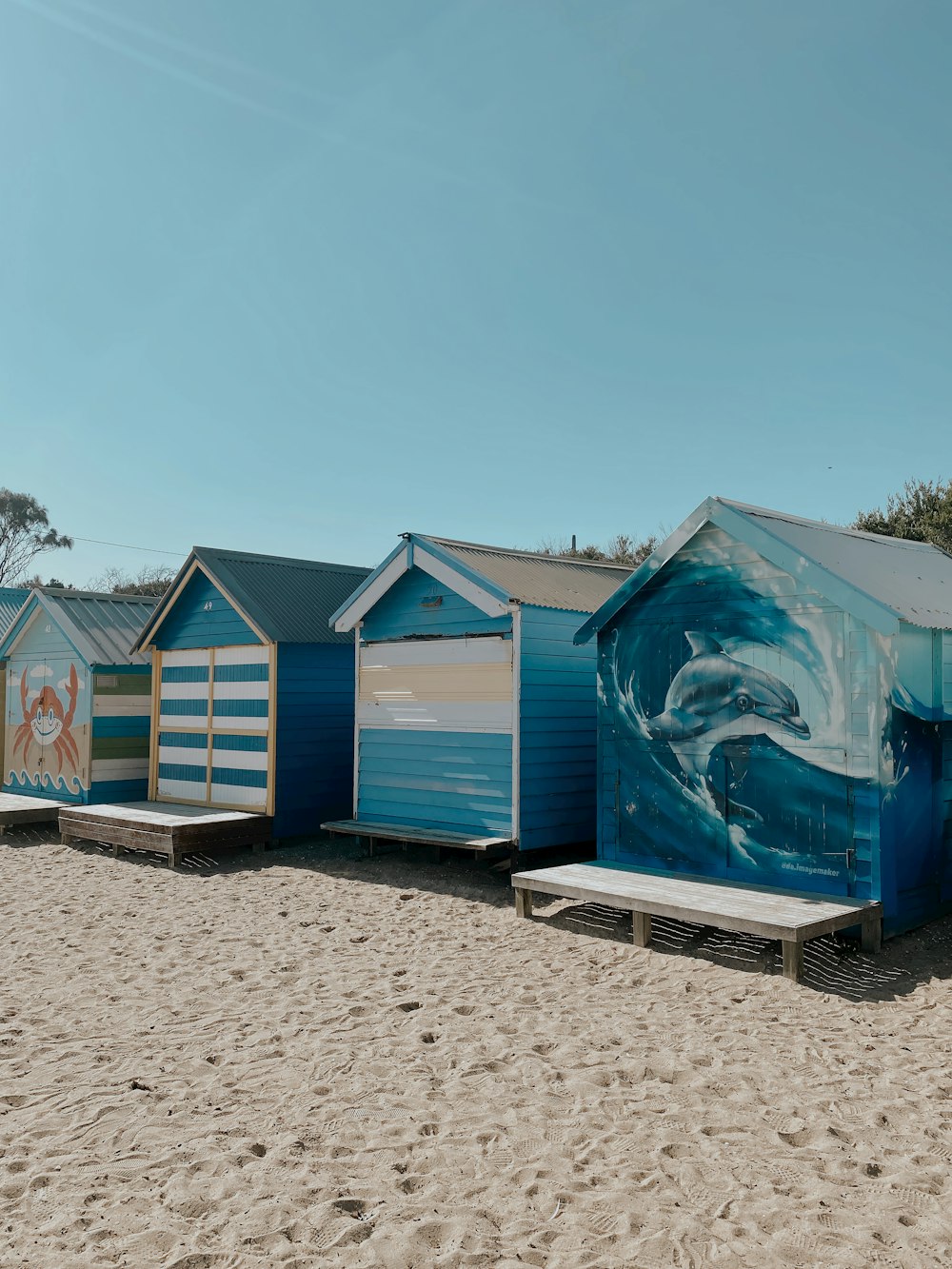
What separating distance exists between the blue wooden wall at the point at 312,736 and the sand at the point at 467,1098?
→ 4.13 metres


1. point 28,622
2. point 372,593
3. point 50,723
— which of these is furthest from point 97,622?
point 372,593

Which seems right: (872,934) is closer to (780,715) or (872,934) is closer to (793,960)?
(793,960)

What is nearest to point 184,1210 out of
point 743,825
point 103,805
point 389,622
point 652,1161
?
point 652,1161

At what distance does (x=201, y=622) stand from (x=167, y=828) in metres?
3.26

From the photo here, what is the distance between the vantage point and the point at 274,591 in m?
13.2

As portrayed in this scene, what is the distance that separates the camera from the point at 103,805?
13.6 metres

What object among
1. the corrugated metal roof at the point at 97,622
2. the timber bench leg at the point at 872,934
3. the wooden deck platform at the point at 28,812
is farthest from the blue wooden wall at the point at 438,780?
the wooden deck platform at the point at 28,812

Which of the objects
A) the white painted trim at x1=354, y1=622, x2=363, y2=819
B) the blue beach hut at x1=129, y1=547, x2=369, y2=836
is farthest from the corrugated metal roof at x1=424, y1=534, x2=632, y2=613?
the blue beach hut at x1=129, y1=547, x2=369, y2=836

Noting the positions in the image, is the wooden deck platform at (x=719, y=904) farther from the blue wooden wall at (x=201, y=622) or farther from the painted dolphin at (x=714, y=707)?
the blue wooden wall at (x=201, y=622)

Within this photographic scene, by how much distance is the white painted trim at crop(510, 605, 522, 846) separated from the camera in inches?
390

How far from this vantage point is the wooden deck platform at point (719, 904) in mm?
6574

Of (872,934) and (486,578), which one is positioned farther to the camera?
(486,578)

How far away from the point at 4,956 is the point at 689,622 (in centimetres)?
610

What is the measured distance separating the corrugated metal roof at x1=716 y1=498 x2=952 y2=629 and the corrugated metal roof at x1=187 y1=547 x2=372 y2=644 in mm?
6250
